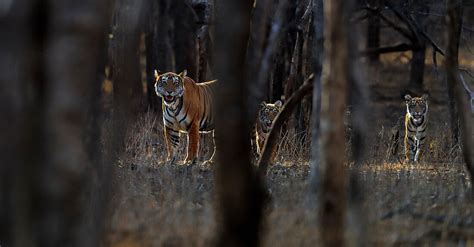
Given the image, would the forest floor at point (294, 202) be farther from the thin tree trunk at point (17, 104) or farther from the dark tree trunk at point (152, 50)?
the dark tree trunk at point (152, 50)

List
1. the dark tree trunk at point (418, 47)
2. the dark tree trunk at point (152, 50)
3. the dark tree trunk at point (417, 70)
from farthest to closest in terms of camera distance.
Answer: the dark tree trunk at point (417, 70) → the dark tree trunk at point (152, 50) → the dark tree trunk at point (418, 47)

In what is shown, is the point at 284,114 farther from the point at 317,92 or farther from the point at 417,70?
the point at 417,70

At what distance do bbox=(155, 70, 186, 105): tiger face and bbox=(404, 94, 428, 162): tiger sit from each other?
3.53m

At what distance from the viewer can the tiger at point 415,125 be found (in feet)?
52.3

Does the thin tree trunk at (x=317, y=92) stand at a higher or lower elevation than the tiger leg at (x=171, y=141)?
higher

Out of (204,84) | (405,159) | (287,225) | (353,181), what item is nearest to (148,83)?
(204,84)

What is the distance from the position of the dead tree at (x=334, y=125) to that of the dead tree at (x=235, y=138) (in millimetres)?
410

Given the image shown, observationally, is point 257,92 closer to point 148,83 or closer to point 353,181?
point 353,181

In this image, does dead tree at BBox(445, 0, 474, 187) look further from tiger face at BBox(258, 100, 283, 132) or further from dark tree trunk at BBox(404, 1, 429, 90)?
dark tree trunk at BBox(404, 1, 429, 90)

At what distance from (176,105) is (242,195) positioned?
1054cm

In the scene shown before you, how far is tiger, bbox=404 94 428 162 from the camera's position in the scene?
16.0 meters

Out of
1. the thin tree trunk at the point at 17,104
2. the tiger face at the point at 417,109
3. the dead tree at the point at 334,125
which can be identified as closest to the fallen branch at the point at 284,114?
the dead tree at the point at 334,125

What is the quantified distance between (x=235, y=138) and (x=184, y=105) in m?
10.6

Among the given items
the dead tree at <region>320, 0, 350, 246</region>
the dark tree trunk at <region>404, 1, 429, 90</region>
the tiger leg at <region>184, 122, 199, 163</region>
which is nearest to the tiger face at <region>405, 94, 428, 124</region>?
the dark tree trunk at <region>404, 1, 429, 90</region>
